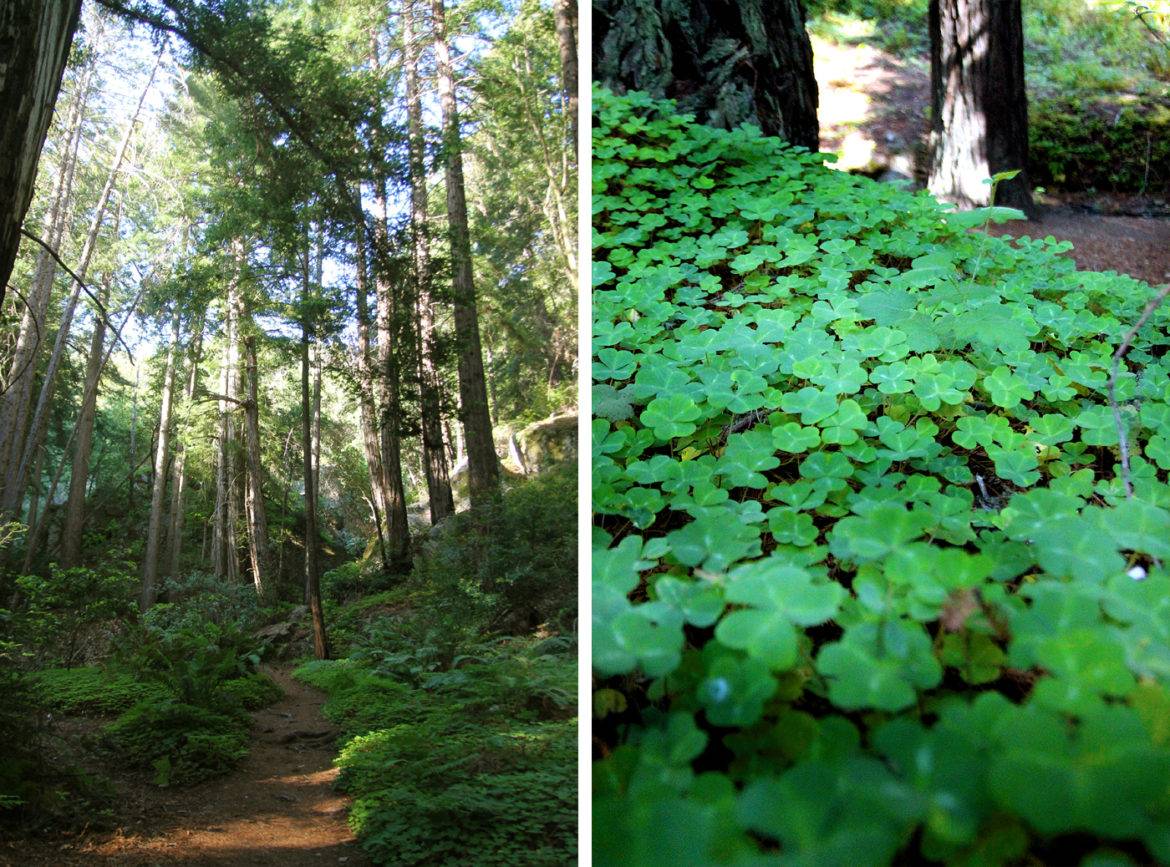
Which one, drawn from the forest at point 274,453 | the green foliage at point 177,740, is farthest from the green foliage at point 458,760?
the green foliage at point 177,740

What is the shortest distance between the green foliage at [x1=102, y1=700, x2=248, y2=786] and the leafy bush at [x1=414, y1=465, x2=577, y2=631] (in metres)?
0.29

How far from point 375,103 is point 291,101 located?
115 millimetres

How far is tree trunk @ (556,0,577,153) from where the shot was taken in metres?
1.24

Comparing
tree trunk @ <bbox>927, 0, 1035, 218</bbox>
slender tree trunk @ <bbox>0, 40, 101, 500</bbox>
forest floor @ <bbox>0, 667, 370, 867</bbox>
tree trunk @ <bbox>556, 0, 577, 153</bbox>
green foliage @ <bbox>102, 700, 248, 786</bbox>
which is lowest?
forest floor @ <bbox>0, 667, 370, 867</bbox>

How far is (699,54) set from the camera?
2490 mm

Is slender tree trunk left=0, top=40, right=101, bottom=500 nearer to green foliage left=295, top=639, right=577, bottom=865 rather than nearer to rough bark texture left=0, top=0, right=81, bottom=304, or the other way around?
rough bark texture left=0, top=0, right=81, bottom=304

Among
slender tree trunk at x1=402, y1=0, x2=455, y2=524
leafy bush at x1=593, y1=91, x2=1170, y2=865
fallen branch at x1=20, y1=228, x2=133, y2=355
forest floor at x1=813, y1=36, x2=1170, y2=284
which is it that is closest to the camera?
leafy bush at x1=593, y1=91, x2=1170, y2=865

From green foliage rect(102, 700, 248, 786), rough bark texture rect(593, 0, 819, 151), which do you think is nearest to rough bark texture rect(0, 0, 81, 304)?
green foliage rect(102, 700, 248, 786)

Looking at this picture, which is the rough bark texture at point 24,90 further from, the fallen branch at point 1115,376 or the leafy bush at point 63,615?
the fallen branch at point 1115,376

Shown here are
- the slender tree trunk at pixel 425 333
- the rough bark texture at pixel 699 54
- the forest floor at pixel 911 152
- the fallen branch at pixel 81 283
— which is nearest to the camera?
the fallen branch at pixel 81 283

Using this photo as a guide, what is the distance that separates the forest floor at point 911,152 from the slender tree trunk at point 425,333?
2935 mm

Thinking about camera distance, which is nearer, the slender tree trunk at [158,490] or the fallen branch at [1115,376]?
the fallen branch at [1115,376]

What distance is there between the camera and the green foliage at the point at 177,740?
835 millimetres

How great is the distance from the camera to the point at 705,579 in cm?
53
